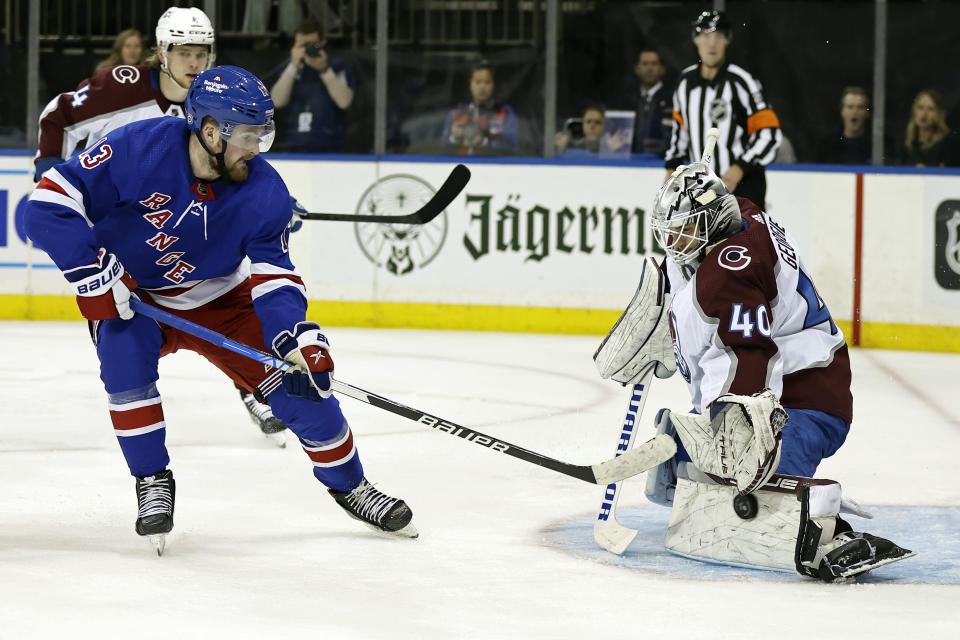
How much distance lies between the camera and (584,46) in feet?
23.3

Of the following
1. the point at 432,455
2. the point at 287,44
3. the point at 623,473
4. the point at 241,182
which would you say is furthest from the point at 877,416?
the point at 287,44

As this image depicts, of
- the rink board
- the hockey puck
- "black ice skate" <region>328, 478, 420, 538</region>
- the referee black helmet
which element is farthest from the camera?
the rink board

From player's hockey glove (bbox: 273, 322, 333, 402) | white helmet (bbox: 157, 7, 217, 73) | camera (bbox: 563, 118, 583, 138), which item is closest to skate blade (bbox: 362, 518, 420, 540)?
player's hockey glove (bbox: 273, 322, 333, 402)

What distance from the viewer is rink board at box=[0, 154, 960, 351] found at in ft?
21.8

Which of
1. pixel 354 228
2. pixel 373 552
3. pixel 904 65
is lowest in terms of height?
pixel 373 552

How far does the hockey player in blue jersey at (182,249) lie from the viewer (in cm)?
291

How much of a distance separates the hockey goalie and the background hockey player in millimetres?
1569

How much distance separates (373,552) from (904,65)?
466 centimetres

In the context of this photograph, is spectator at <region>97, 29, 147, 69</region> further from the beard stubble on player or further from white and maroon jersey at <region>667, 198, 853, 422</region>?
white and maroon jersey at <region>667, 198, 853, 422</region>

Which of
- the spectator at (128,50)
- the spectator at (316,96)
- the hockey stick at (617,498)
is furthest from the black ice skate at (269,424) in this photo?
the spectator at (316,96)

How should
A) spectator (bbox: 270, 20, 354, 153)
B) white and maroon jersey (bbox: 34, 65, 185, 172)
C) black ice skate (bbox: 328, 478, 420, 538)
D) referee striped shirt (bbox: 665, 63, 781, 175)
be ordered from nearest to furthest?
black ice skate (bbox: 328, 478, 420, 538) → white and maroon jersey (bbox: 34, 65, 185, 172) → referee striped shirt (bbox: 665, 63, 781, 175) → spectator (bbox: 270, 20, 354, 153)

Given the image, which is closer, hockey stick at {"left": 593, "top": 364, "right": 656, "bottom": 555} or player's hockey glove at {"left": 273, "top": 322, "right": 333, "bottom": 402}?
player's hockey glove at {"left": 273, "top": 322, "right": 333, "bottom": 402}

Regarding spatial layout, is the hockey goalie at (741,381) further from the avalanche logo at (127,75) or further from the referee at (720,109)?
the referee at (720,109)

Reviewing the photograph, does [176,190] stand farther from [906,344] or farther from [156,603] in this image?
[906,344]
